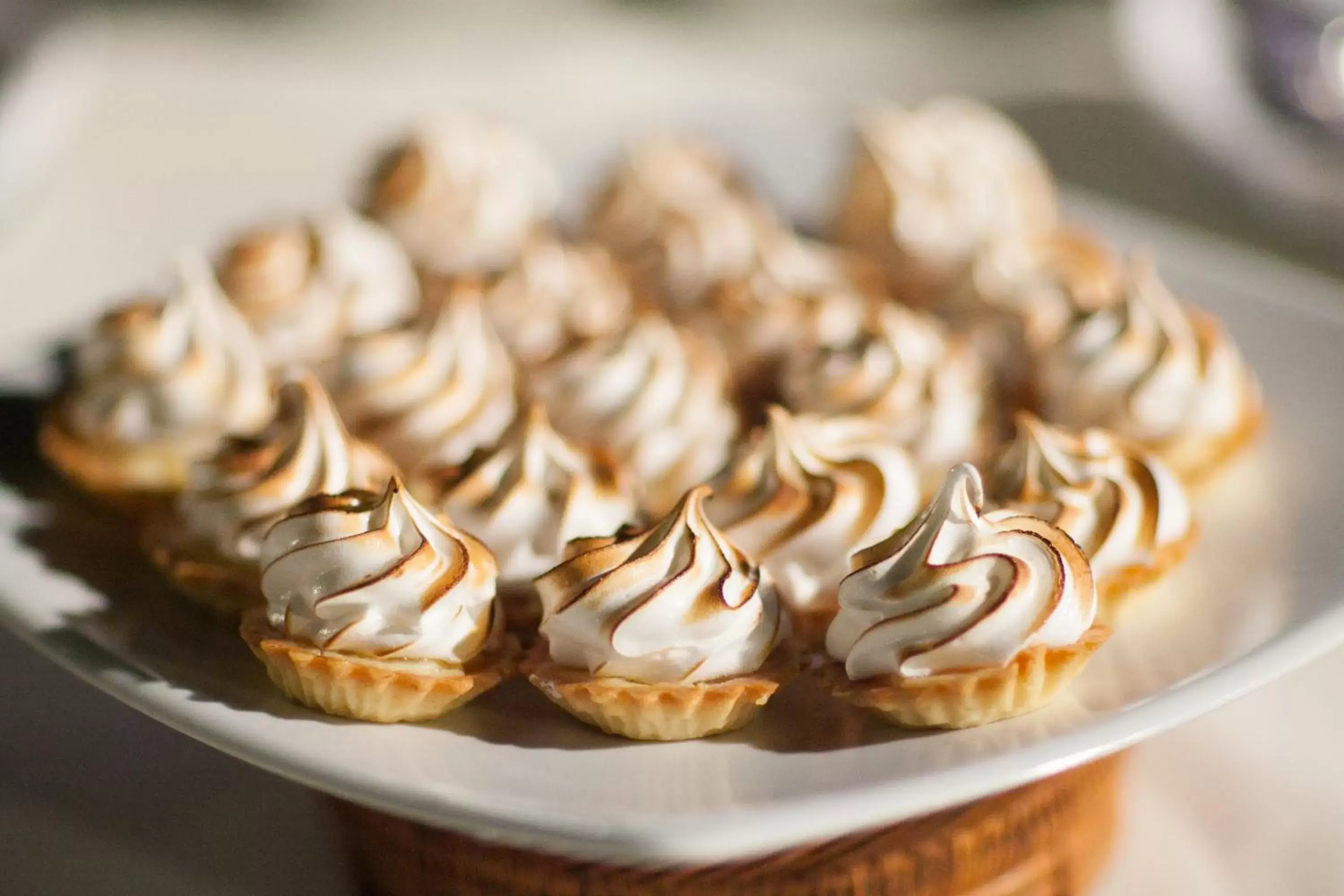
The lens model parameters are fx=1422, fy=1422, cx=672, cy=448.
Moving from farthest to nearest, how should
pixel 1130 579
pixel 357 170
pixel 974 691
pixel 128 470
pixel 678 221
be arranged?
pixel 357 170 → pixel 678 221 → pixel 128 470 → pixel 1130 579 → pixel 974 691

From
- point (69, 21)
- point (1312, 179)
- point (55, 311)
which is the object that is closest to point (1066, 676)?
point (1312, 179)

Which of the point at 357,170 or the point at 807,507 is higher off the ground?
the point at 807,507

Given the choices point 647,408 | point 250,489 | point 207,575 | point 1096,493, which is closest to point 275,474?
point 250,489

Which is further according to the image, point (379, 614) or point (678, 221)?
point (678, 221)

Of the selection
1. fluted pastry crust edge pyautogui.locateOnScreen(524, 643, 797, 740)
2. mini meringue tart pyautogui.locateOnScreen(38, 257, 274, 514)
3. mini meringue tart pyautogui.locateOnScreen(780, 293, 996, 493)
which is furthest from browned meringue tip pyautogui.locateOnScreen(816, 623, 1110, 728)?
mini meringue tart pyautogui.locateOnScreen(38, 257, 274, 514)

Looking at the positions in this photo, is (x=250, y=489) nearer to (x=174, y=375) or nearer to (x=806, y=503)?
(x=174, y=375)

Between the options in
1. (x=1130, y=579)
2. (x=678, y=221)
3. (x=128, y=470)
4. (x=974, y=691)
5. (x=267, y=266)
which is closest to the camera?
(x=974, y=691)
